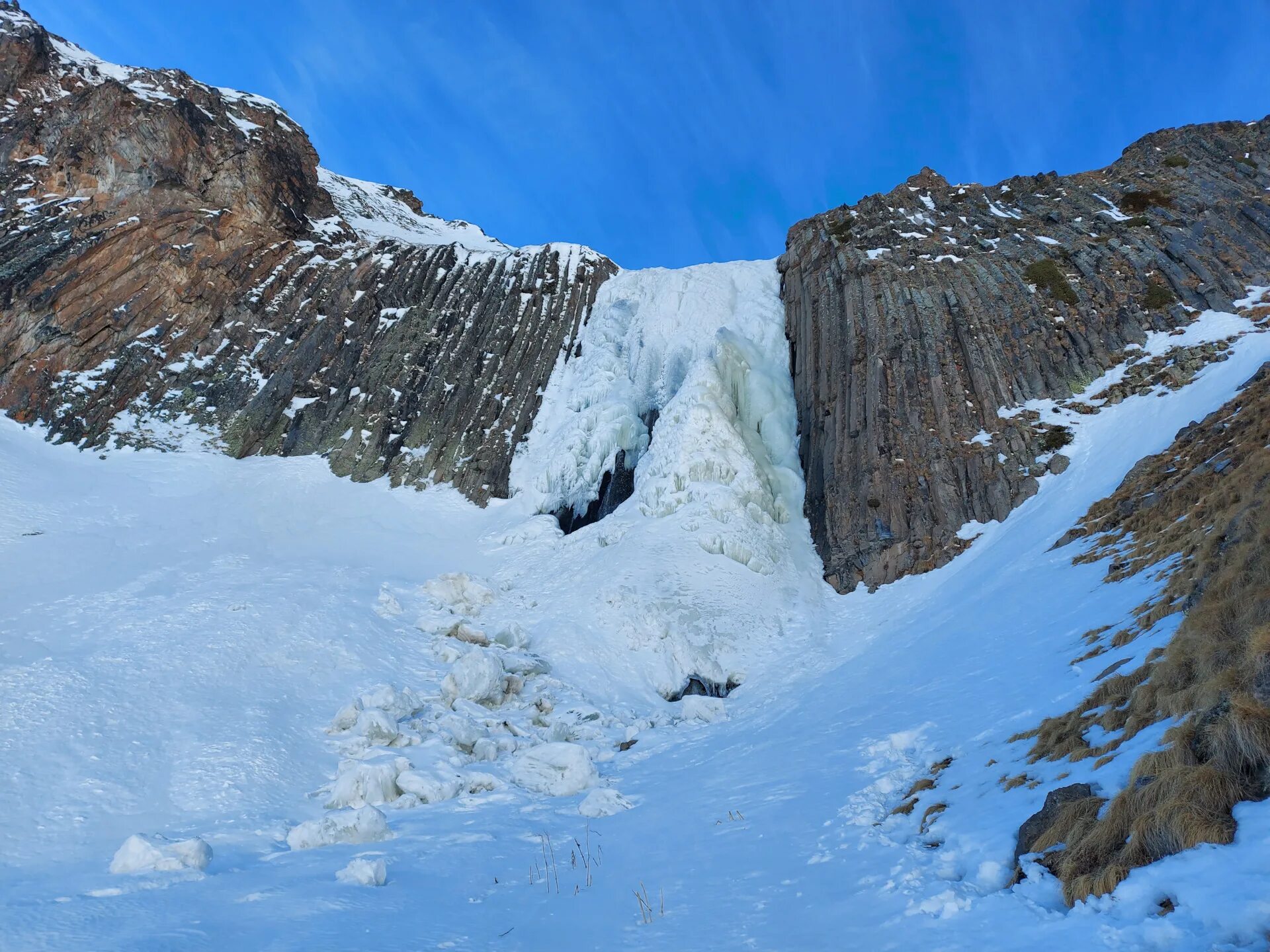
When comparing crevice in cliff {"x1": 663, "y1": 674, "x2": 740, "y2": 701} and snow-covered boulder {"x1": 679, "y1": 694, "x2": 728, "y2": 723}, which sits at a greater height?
crevice in cliff {"x1": 663, "y1": 674, "x2": 740, "y2": 701}

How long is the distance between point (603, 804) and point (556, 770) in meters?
2.05

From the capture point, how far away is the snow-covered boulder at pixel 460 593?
24.3 metres

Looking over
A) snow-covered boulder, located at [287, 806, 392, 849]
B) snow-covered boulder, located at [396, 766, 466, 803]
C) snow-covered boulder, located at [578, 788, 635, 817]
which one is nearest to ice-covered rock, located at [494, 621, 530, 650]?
snow-covered boulder, located at [396, 766, 466, 803]

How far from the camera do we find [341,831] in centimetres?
983

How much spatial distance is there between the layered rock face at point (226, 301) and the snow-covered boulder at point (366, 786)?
932 inches

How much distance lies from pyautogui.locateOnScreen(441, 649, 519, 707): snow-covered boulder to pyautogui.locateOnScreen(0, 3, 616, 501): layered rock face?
1794 cm

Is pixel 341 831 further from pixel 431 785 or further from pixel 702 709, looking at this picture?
pixel 702 709

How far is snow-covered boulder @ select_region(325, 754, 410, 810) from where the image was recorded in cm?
1170

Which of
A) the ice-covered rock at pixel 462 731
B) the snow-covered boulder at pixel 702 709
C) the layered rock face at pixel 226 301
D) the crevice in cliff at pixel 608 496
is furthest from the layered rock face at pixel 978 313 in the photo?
the layered rock face at pixel 226 301

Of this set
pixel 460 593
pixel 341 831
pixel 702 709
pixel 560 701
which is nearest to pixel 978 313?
pixel 702 709

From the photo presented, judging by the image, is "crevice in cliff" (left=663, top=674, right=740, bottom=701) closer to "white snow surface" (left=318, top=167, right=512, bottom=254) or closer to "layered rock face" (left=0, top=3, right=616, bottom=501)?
"layered rock face" (left=0, top=3, right=616, bottom=501)

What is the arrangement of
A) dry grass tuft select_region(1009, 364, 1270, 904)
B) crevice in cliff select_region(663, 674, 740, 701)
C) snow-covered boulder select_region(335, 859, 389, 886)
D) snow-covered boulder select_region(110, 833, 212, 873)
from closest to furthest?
dry grass tuft select_region(1009, 364, 1270, 904) → snow-covered boulder select_region(335, 859, 389, 886) → snow-covered boulder select_region(110, 833, 212, 873) → crevice in cliff select_region(663, 674, 740, 701)

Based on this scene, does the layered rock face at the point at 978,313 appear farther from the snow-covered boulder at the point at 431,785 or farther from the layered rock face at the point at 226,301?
the snow-covered boulder at the point at 431,785

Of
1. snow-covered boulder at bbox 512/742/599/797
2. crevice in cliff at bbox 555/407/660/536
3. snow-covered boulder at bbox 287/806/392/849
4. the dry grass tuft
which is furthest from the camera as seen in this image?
crevice in cliff at bbox 555/407/660/536
